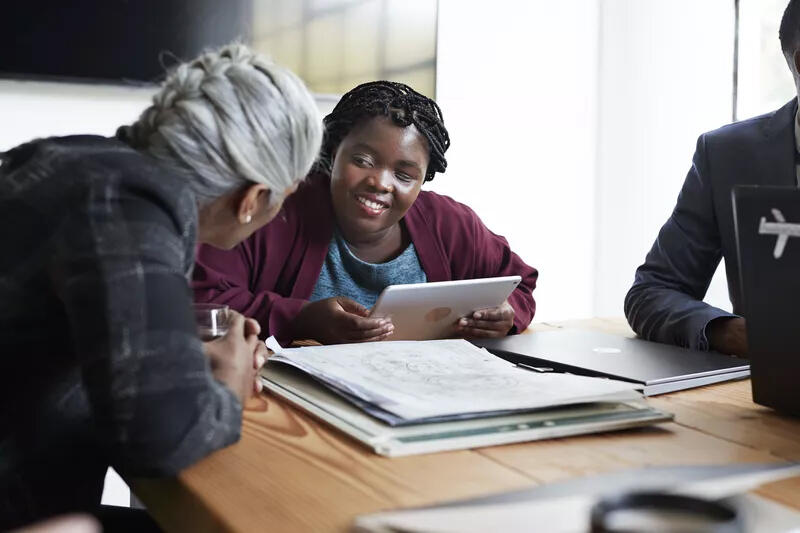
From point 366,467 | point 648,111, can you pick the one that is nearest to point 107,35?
point 648,111

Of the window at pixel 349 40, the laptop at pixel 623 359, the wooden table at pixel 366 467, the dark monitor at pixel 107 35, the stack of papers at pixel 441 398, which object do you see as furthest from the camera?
the window at pixel 349 40

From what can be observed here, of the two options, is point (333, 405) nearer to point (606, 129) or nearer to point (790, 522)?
point (790, 522)

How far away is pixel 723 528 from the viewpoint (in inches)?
17.9

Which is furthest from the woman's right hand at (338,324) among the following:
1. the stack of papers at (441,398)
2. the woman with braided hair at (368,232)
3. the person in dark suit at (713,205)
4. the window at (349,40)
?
the window at (349,40)

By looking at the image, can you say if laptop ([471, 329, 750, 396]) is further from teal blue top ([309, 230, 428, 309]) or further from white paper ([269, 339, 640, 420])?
teal blue top ([309, 230, 428, 309])

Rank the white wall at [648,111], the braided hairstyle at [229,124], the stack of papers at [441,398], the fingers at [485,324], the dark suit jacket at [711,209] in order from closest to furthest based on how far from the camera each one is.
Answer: the stack of papers at [441,398] → the braided hairstyle at [229,124] → the fingers at [485,324] → the dark suit jacket at [711,209] → the white wall at [648,111]

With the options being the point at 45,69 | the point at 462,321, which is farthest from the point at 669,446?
the point at 45,69

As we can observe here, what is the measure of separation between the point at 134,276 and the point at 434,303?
67 centimetres

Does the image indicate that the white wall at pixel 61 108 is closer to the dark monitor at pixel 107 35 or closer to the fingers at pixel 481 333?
the dark monitor at pixel 107 35

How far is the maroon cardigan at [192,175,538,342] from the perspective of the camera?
5.11ft

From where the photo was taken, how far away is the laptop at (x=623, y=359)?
108 centimetres

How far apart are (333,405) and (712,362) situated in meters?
0.53

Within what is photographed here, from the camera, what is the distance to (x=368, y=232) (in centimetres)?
179

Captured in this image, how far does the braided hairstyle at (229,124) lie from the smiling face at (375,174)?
75 centimetres
